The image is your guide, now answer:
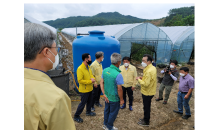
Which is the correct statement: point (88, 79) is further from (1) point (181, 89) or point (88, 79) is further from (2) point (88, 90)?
(1) point (181, 89)

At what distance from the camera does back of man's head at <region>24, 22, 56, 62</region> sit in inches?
38.5

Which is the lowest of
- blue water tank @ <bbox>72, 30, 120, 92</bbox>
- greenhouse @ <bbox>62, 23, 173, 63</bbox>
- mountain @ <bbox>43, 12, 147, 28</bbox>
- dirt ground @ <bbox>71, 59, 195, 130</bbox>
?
dirt ground @ <bbox>71, 59, 195, 130</bbox>

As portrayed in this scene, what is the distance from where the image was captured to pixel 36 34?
1.00 m

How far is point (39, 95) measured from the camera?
2.77ft

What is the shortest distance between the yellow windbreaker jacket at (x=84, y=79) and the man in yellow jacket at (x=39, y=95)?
2305mm

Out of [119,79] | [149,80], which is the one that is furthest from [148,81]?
[119,79]

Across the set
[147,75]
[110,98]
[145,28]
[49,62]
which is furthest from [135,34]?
[49,62]

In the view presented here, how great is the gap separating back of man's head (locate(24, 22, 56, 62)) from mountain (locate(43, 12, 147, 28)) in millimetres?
57941

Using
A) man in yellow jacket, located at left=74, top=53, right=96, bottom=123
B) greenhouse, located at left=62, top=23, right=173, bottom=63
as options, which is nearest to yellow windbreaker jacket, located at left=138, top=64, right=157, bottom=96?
man in yellow jacket, located at left=74, top=53, right=96, bottom=123

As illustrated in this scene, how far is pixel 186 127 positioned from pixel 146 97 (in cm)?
170

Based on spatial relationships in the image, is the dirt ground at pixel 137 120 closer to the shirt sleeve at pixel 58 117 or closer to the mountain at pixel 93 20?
the shirt sleeve at pixel 58 117

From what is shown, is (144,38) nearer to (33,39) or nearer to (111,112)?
(111,112)

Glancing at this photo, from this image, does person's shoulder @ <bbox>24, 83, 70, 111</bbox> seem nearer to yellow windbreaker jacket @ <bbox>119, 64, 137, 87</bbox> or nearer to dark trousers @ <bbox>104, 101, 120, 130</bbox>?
dark trousers @ <bbox>104, 101, 120, 130</bbox>

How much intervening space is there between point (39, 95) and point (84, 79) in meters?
2.62
